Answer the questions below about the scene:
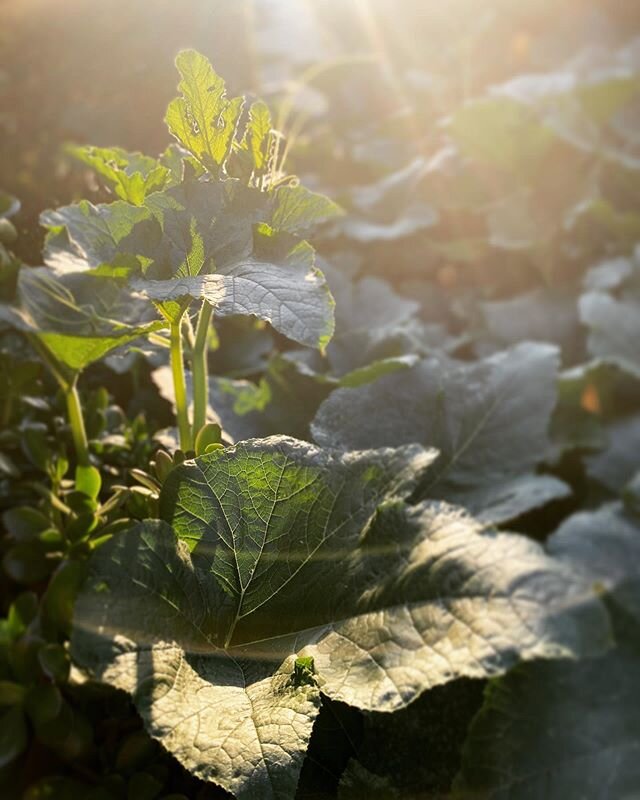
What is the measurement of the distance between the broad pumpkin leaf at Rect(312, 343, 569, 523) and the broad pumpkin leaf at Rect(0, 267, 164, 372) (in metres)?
0.20

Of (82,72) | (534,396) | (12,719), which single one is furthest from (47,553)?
(82,72)

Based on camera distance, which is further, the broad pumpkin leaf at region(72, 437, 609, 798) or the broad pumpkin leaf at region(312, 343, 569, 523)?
the broad pumpkin leaf at region(312, 343, 569, 523)

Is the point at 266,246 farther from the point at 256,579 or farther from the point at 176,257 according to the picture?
the point at 256,579

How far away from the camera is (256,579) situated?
1.88ft

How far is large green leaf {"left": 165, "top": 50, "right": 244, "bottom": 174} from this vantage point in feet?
1.76

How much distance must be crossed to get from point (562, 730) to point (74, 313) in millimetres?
517

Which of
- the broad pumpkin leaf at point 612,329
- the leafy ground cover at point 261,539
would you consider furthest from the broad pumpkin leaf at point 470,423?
the broad pumpkin leaf at point 612,329

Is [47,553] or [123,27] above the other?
[123,27]

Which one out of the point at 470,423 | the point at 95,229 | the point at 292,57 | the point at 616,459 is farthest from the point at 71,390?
the point at 292,57

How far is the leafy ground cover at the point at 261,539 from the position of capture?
0.52 m

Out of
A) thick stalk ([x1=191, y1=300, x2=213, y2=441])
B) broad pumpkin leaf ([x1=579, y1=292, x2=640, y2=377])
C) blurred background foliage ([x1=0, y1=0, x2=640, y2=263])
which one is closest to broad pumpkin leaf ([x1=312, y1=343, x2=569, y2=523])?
thick stalk ([x1=191, y1=300, x2=213, y2=441])

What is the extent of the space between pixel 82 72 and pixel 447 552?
6.10 ft

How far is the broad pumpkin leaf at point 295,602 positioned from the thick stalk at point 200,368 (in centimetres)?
11

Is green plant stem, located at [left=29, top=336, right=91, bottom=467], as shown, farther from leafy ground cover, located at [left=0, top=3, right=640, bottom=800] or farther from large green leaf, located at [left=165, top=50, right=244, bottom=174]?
large green leaf, located at [left=165, top=50, right=244, bottom=174]
